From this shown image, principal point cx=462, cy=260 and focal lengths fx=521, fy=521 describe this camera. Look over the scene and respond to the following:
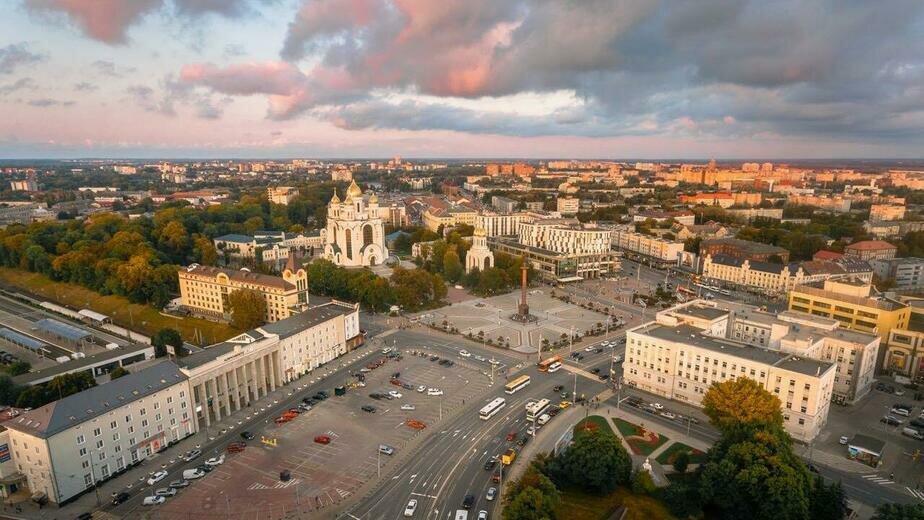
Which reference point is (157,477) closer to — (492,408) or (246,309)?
(492,408)

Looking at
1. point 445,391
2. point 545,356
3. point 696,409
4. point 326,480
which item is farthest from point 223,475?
point 696,409

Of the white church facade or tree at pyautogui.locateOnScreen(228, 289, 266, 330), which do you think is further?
the white church facade

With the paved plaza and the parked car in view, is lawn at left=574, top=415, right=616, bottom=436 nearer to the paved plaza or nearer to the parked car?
the paved plaza

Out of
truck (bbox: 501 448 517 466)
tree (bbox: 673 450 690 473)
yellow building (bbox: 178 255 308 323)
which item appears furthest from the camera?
yellow building (bbox: 178 255 308 323)

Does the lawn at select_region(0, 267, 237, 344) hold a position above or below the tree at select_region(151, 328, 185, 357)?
below

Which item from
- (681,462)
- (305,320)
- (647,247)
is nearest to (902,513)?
(681,462)

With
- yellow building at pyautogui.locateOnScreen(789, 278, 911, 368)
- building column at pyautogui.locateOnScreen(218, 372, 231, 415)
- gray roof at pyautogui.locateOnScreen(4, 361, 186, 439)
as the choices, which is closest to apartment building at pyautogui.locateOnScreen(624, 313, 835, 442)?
yellow building at pyautogui.locateOnScreen(789, 278, 911, 368)
